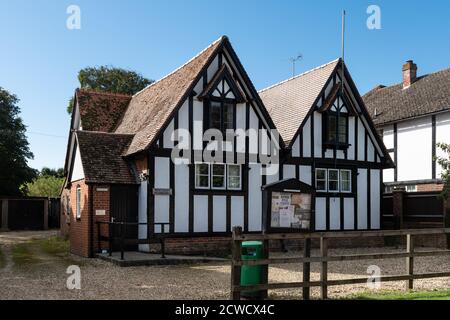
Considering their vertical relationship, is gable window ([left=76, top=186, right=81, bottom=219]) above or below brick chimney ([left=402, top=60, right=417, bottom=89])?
below

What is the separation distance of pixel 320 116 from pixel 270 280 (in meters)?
10.3

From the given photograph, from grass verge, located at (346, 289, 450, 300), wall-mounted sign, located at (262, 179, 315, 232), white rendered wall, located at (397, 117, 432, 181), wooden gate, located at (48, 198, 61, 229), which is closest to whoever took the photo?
grass verge, located at (346, 289, 450, 300)

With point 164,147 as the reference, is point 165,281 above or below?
below

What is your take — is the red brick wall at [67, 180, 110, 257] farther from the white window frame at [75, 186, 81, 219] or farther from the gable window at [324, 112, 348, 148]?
the gable window at [324, 112, 348, 148]

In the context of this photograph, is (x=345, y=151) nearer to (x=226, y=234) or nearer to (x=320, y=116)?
(x=320, y=116)

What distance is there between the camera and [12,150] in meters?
42.2

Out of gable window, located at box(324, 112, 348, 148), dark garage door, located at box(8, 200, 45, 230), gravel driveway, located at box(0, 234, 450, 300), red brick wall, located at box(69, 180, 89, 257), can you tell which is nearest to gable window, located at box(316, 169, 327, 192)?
gable window, located at box(324, 112, 348, 148)

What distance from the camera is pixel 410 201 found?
76.5 ft

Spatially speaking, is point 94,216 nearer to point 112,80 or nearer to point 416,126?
point 416,126

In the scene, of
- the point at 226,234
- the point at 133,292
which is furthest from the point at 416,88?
the point at 133,292

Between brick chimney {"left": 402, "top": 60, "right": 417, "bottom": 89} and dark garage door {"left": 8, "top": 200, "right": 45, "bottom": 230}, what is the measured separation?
24.1m

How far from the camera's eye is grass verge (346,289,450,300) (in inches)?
392

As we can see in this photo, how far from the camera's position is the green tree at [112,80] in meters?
45.9

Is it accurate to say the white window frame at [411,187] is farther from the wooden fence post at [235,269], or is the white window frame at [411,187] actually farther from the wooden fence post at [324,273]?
the wooden fence post at [235,269]
